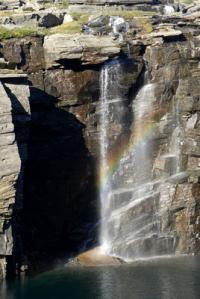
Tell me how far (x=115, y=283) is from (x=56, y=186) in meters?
15.3

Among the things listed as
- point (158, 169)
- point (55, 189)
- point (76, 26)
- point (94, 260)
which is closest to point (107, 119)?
point (158, 169)

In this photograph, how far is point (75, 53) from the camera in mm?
69188

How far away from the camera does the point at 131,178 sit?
239ft

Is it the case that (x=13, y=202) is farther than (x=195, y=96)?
No

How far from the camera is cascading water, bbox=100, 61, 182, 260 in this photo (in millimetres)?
69875

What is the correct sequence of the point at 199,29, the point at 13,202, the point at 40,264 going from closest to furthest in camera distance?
the point at 13,202, the point at 40,264, the point at 199,29

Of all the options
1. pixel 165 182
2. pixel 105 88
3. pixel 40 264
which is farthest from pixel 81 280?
pixel 105 88

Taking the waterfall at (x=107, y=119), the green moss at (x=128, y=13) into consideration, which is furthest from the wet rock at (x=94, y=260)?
the green moss at (x=128, y=13)

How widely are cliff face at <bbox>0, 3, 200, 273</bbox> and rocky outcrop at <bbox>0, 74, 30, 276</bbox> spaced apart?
4.15m

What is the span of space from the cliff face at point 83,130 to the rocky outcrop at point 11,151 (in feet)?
13.6

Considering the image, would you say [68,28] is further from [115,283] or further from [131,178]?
[115,283]

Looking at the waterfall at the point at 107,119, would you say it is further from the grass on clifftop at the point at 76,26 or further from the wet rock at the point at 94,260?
the grass on clifftop at the point at 76,26

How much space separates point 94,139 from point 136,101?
6153 millimetres

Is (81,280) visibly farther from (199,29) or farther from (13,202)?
(199,29)
